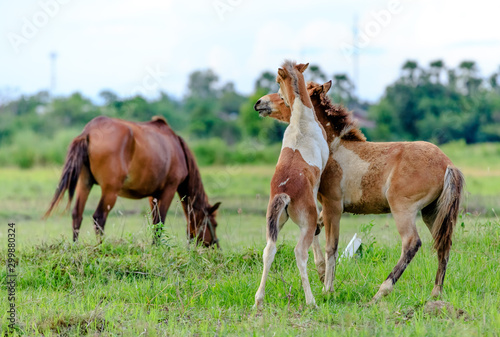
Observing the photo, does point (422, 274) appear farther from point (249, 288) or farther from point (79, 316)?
point (79, 316)

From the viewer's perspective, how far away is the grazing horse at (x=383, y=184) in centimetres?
507

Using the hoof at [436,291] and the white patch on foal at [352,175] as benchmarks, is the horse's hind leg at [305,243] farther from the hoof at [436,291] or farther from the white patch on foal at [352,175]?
the hoof at [436,291]

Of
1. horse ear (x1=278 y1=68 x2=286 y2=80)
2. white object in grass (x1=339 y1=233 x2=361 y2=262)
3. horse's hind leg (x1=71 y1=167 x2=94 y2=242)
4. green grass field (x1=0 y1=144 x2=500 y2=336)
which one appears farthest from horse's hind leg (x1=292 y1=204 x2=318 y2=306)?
horse's hind leg (x1=71 y1=167 x2=94 y2=242)

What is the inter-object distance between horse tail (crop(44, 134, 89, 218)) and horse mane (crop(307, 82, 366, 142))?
149 inches

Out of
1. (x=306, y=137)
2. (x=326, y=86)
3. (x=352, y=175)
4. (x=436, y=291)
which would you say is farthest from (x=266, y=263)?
(x=326, y=86)

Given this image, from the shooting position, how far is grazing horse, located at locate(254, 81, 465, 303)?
16.6ft

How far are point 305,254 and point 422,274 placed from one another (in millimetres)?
1669

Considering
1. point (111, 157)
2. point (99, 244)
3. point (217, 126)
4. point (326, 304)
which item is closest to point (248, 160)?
point (217, 126)

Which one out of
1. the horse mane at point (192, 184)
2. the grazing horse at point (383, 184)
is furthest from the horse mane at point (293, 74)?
the horse mane at point (192, 184)

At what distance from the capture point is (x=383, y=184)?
17.4 ft

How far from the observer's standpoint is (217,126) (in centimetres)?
3384

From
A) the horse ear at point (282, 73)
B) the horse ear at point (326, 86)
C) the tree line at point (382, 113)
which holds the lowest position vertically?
the tree line at point (382, 113)

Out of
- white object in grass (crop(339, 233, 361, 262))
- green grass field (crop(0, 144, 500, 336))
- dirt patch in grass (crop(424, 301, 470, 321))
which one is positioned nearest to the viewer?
green grass field (crop(0, 144, 500, 336))

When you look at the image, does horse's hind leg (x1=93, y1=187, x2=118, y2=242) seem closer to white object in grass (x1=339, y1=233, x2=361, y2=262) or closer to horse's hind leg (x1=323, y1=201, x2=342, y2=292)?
white object in grass (x1=339, y1=233, x2=361, y2=262)
